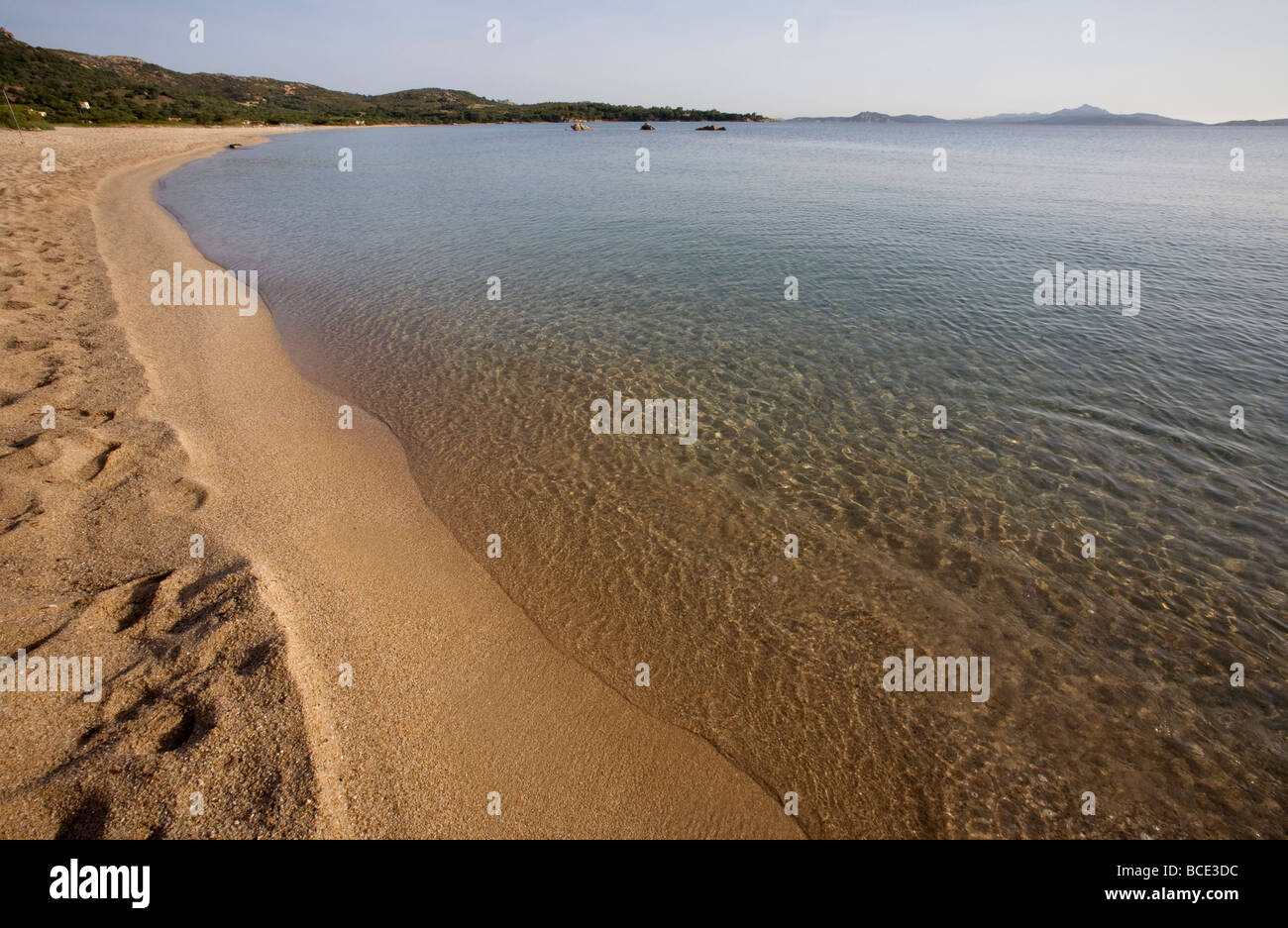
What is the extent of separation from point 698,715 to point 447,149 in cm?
8900

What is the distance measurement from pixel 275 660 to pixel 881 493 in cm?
926

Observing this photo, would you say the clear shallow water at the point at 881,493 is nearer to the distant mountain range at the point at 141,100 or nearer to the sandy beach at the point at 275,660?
the sandy beach at the point at 275,660

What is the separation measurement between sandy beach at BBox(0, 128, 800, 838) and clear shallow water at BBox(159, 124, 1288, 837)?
0.78m

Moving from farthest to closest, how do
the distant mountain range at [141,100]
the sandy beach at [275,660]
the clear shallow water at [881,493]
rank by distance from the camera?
1. the distant mountain range at [141,100]
2. the clear shallow water at [881,493]
3. the sandy beach at [275,660]

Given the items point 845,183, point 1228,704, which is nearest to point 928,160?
point 845,183

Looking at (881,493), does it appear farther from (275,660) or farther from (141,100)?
(141,100)

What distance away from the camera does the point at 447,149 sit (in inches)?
3019

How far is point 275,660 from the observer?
591cm

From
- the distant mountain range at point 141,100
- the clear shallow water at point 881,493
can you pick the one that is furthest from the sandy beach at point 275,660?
the distant mountain range at point 141,100

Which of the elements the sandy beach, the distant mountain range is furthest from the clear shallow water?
the distant mountain range

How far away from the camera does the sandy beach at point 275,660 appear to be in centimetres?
488

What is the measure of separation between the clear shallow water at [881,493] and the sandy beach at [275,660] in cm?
78

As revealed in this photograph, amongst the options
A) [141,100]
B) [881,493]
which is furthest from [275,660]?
[141,100]
